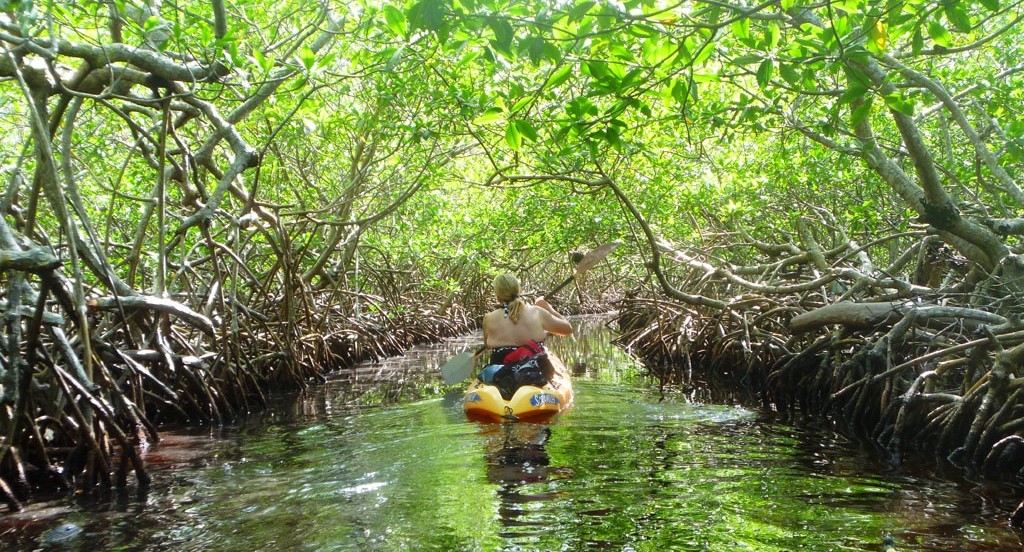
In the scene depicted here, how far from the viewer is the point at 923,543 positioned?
123 inches

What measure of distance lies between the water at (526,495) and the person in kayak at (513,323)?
66 cm

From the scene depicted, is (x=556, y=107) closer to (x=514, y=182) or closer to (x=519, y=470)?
(x=519, y=470)

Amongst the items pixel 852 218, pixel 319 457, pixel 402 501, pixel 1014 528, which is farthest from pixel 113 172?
pixel 1014 528

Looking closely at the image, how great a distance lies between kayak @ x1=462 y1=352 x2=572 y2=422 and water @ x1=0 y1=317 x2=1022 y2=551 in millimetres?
128

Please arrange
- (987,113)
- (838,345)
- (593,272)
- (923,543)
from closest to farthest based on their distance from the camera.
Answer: (923,543) → (987,113) → (838,345) → (593,272)

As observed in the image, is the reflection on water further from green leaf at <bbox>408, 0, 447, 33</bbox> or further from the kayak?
green leaf at <bbox>408, 0, 447, 33</bbox>

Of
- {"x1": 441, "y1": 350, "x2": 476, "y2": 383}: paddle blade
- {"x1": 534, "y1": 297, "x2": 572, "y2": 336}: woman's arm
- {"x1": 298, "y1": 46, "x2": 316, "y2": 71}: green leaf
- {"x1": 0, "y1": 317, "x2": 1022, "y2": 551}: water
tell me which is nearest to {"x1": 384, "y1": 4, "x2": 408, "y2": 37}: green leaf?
{"x1": 0, "y1": 317, "x2": 1022, "y2": 551}: water

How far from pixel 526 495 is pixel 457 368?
3.57 m

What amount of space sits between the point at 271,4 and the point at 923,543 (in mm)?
6802

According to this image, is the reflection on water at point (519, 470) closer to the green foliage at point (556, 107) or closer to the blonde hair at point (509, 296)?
the blonde hair at point (509, 296)

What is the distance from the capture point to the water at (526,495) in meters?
3.25

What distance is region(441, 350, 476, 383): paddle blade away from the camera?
736 centimetres

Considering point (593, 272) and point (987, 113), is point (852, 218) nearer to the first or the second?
point (987, 113)

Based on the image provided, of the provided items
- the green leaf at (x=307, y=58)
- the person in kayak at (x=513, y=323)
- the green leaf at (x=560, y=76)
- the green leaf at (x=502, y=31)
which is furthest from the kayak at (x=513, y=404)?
the green leaf at (x=502, y=31)
